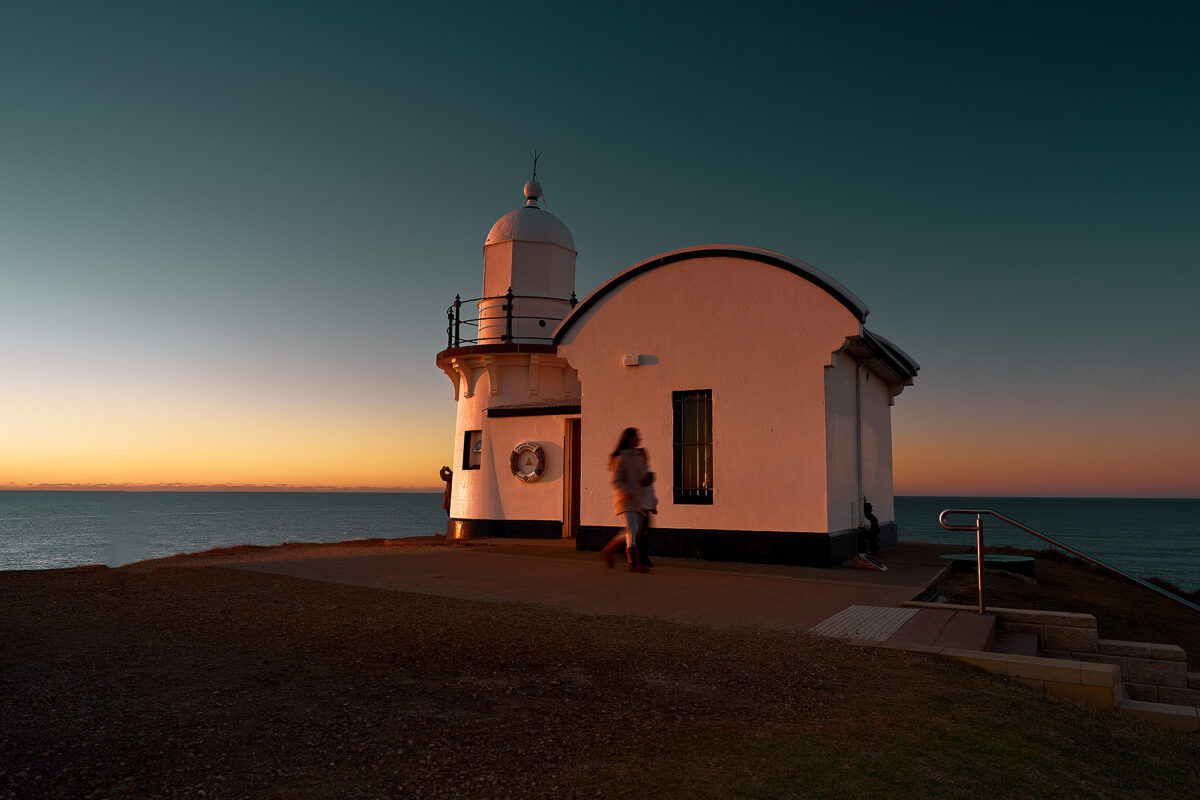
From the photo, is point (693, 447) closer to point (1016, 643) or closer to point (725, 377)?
point (725, 377)

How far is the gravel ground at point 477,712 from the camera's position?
9.90 feet

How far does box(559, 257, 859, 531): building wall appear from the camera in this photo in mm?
11523

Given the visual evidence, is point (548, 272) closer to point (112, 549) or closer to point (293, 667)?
point (293, 667)

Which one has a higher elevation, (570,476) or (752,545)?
(570,476)

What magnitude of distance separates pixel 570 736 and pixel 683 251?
10.3 m

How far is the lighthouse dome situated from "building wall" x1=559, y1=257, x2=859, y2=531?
6.06 metres

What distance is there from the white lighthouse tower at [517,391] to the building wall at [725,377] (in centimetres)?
341

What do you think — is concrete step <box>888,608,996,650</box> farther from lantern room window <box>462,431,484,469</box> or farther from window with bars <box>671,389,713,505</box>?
lantern room window <box>462,431,484,469</box>

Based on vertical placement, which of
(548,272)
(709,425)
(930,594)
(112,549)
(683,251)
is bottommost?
(112,549)

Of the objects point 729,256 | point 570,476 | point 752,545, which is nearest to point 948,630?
point 752,545

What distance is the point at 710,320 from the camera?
12594 mm

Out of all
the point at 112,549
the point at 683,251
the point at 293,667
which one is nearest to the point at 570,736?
the point at 293,667

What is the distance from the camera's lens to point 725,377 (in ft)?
40.4

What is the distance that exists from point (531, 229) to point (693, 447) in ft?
29.7
